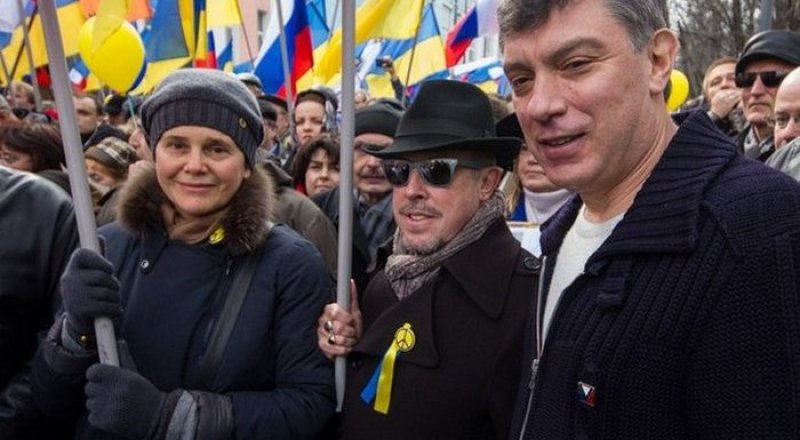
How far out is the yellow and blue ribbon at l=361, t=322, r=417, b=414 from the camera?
88.4 inches

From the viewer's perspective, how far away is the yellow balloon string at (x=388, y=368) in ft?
7.37

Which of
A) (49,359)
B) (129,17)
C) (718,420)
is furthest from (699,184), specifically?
(129,17)

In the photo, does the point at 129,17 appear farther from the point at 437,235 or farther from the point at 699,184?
the point at 699,184

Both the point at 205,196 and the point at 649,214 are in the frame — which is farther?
the point at 205,196

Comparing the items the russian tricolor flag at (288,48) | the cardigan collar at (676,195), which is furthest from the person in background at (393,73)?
the cardigan collar at (676,195)

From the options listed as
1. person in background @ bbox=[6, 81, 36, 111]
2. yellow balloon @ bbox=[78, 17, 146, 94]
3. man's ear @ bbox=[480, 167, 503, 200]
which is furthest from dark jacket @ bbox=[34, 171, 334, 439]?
person in background @ bbox=[6, 81, 36, 111]

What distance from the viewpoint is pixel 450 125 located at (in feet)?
8.31

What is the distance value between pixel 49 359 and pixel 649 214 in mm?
1523

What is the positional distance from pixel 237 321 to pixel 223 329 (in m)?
0.04

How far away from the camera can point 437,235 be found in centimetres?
244

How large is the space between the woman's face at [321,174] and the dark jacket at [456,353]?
2290 mm

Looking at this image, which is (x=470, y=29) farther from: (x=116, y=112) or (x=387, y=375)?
(x=387, y=375)

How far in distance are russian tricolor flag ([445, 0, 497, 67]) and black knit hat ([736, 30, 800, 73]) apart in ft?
14.2

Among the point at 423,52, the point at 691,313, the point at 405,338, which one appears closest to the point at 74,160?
the point at 405,338
